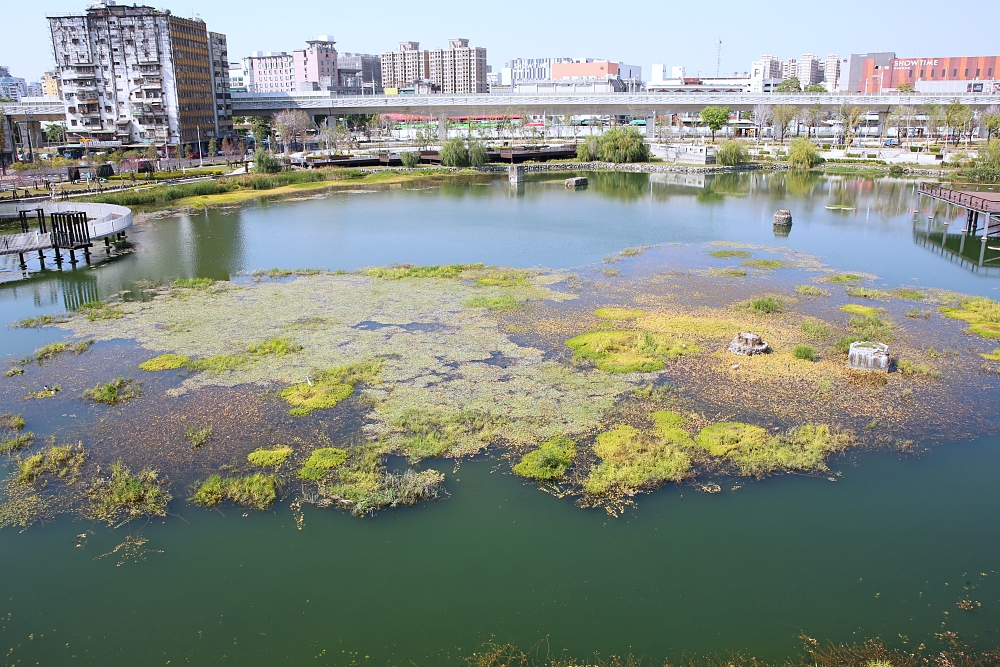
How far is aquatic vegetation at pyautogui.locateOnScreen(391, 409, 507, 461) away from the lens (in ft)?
44.0

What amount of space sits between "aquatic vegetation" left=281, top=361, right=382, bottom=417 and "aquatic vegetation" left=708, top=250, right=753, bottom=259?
17.6 meters

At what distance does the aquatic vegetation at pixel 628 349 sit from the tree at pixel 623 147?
55.1 m

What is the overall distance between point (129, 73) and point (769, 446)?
93145 mm

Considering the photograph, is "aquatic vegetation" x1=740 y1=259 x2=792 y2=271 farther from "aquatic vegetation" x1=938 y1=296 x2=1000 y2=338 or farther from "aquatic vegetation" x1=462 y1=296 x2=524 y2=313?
"aquatic vegetation" x1=462 y1=296 x2=524 y2=313

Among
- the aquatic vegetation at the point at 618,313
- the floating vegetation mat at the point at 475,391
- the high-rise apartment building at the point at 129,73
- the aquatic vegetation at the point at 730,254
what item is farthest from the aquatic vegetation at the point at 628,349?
the high-rise apartment building at the point at 129,73

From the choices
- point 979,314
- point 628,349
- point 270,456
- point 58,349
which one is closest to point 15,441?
point 270,456

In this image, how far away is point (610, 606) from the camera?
32.5 ft

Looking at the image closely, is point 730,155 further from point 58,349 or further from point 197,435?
point 197,435

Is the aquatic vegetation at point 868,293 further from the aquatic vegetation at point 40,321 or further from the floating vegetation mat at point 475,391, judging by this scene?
the aquatic vegetation at point 40,321

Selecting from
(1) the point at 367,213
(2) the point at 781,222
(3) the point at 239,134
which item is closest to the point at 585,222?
(2) the point at 781,222

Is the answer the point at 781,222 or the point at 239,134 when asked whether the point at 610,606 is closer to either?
the point at 781,222

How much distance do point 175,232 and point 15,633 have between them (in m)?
30.2

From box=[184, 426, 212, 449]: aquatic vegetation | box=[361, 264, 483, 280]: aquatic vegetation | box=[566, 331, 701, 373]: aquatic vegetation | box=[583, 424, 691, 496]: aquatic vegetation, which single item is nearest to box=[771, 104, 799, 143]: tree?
box=[361, 264, 483, 280]: aquatic vegetation

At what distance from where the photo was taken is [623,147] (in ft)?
232
